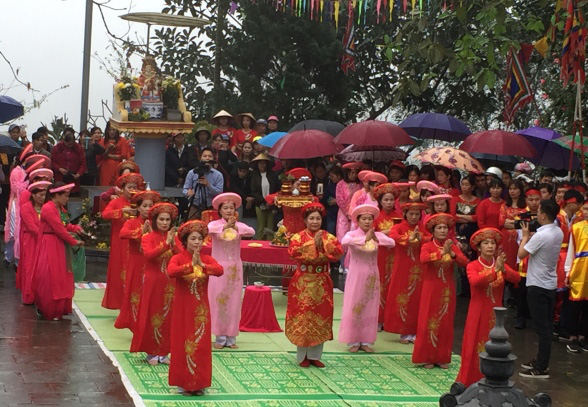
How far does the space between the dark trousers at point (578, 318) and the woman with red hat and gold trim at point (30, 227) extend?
5.95 m

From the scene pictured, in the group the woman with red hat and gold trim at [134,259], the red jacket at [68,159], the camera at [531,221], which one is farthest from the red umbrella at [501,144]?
the red jacket at [68,159]

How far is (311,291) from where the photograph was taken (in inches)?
440

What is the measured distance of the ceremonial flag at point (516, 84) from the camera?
16.7 m

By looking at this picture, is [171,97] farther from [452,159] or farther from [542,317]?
[542,317]

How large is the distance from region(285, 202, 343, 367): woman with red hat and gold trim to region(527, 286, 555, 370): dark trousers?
1.93 meters

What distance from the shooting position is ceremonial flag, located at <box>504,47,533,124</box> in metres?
16.7

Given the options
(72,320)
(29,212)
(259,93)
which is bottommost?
(72,320)

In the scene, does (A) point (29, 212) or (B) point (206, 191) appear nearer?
(A) point (29, 212)

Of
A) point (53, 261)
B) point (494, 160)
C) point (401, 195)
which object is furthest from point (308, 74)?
point (53, 261)

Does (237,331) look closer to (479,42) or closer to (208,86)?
(479,42)

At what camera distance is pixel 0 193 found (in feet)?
59.7

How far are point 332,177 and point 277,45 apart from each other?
5.26m

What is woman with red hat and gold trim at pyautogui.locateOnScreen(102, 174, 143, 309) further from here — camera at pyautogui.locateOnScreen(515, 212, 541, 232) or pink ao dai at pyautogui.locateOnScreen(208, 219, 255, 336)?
camera at pyautogui.locateOnScreen(515, 212, 541, 232)

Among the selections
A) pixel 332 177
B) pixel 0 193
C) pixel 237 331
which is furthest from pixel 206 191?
pixel 237 331
